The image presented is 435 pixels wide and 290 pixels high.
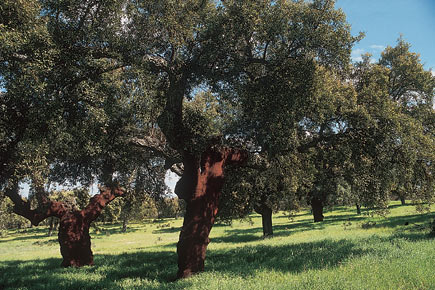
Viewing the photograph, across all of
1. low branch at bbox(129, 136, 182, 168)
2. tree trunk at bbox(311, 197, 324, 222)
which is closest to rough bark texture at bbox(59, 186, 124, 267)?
low branch at bbox(129, 136, 182, 168)

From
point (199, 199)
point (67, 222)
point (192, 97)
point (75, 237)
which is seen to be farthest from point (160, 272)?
point (192, 97)

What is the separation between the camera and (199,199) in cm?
1275

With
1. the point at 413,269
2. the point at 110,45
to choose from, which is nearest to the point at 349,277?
the point at 413,269

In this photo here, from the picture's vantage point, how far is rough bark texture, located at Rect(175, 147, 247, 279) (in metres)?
12.1

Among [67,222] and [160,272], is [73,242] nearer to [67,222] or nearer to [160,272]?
[67,222]

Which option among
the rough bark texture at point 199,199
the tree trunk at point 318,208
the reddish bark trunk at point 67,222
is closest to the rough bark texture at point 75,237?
the reddish bark trunk at point 67,222

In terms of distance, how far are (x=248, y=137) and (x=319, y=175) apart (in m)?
21.3

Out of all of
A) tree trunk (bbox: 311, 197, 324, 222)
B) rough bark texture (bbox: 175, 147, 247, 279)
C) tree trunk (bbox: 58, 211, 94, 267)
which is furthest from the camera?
tree trunk (bbox: 311, 197, 324, 222)

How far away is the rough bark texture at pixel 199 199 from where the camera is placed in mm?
12125

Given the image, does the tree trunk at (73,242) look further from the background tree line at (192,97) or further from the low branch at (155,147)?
the low branch at (155,147)

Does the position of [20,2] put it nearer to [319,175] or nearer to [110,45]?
[110,45]

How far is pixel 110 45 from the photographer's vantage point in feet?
36.1

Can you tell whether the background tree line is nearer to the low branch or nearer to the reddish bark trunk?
the low branch

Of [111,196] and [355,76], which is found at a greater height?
[355,76]
